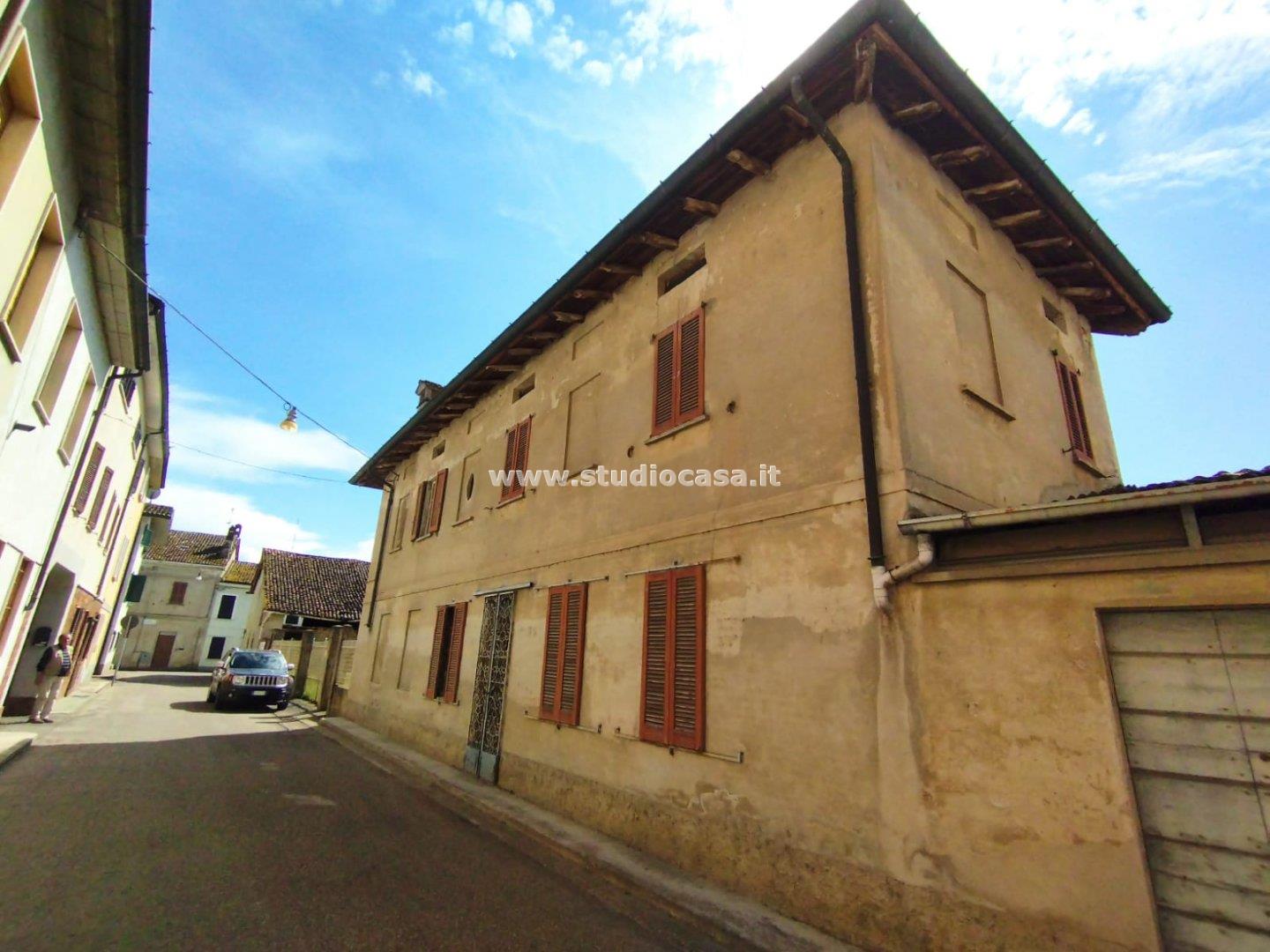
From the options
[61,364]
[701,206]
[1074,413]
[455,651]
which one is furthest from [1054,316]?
[61,364]

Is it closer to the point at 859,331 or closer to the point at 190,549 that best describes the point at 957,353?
the point at 859,331

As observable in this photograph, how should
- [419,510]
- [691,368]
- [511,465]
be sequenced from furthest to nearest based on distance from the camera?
[419,510], [511,465], [691,368]

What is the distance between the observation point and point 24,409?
6.73 m

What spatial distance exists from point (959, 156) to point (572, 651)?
7.27 m

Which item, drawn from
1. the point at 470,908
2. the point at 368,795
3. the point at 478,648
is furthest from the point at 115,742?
the point at 470,908

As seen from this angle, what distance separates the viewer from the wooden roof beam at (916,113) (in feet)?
19.2

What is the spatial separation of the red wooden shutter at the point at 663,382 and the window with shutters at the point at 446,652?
5723mm

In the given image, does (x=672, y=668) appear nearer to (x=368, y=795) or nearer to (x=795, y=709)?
(x=795, y=709)

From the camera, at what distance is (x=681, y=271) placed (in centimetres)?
791

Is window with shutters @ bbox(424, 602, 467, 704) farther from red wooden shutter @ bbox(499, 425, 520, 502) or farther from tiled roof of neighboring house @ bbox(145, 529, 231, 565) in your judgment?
tiled roof of neighboring house @ bbox(145, 529, 231, 565)

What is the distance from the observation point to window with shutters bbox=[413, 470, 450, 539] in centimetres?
1323

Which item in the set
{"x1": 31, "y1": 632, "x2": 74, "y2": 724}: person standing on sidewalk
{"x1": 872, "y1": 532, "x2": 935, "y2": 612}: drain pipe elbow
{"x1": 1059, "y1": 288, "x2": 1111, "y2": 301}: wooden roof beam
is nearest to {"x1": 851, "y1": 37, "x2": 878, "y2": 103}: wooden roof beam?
{"x1": 872, "y1": 532, "x2": 935, "y2": 612}: drain pipe elbow

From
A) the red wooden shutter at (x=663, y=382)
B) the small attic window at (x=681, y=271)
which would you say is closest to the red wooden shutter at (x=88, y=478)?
the red wooden shutter at (x=663, y=382)
